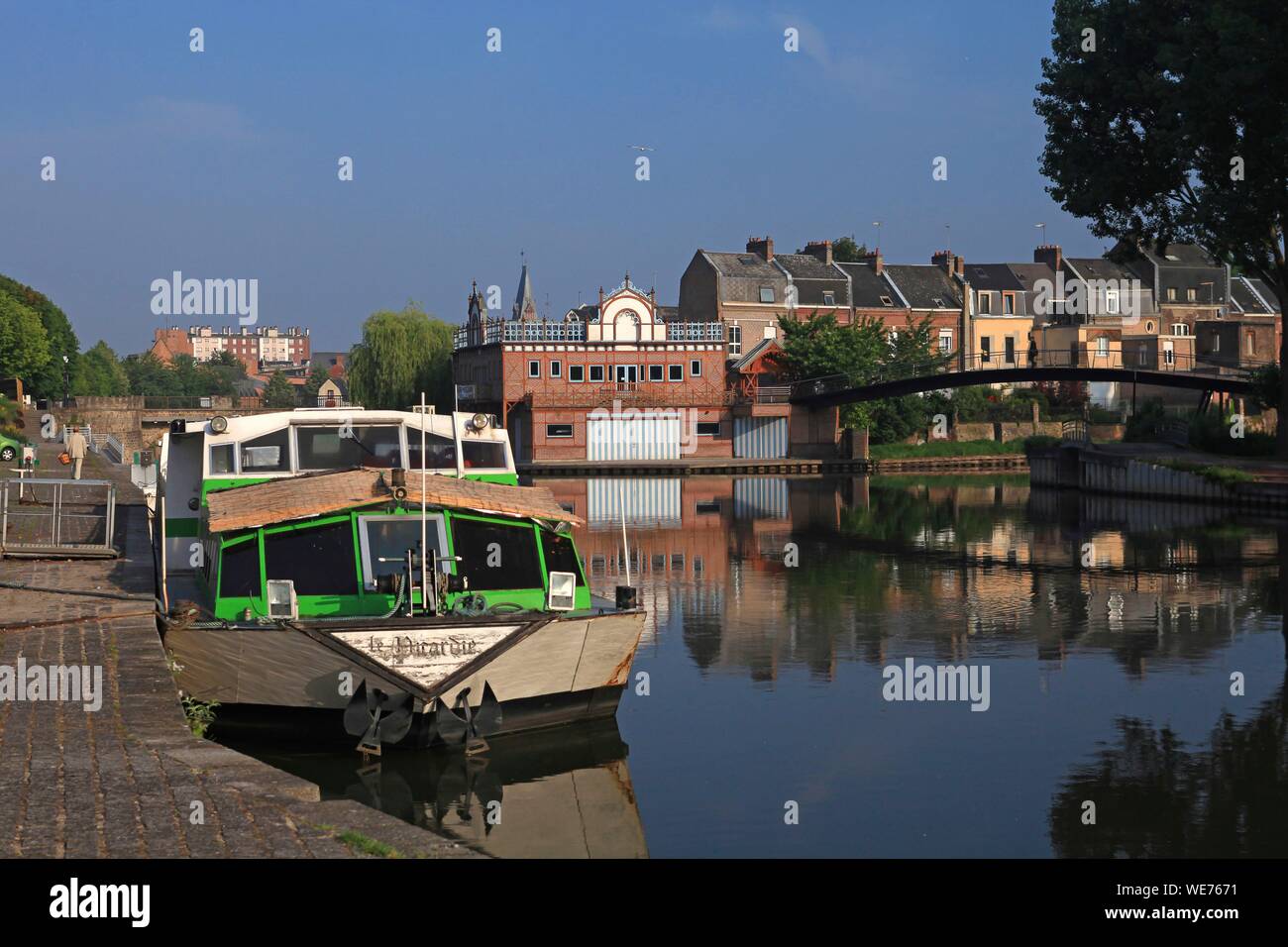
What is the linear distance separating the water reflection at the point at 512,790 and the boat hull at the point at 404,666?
1.07ft

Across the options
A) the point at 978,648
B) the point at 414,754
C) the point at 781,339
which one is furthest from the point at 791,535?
the point at 781,339

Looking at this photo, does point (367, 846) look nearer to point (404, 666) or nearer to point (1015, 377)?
point (404, 666)

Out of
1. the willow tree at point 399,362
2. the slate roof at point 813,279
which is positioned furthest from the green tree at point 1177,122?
the willow tree at point 399,362

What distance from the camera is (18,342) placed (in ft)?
319

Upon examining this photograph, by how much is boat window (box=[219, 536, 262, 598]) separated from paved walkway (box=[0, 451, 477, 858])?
53.1 inches

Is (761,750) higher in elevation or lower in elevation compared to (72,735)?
lower

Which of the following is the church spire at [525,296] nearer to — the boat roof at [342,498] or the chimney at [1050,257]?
the chimney at [1050,257]

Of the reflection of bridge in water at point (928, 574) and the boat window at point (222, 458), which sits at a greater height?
the boat window at point (222, 458)

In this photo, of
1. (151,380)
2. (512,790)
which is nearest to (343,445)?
(512,790)

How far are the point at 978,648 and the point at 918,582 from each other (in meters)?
8.17

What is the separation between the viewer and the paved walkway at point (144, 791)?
29.7 ft
